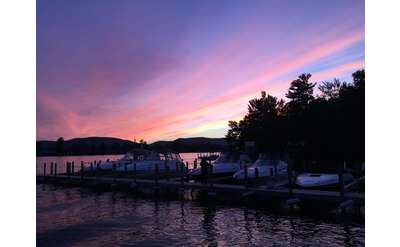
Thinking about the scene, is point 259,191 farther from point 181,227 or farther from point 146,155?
point 146,155

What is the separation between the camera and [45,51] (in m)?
10.7

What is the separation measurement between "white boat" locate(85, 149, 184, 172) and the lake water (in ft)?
40.9

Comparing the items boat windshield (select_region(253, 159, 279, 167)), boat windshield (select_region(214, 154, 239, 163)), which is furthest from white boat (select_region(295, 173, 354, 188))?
boat windshield (select_region(214, 154, 239, 163))


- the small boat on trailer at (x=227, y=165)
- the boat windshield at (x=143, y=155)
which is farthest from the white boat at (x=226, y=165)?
the boat windshield at (x=143, y=155)

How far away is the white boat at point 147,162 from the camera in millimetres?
33906

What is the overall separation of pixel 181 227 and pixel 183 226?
18 centimetres

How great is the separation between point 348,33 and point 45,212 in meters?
15.5

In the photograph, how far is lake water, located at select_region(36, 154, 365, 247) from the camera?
12.5 m

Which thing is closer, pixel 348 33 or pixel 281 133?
pixel 348 33

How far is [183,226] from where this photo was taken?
14914 millimetres

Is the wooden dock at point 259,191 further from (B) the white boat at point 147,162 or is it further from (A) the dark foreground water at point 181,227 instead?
(B) the white boat at point 147,162
